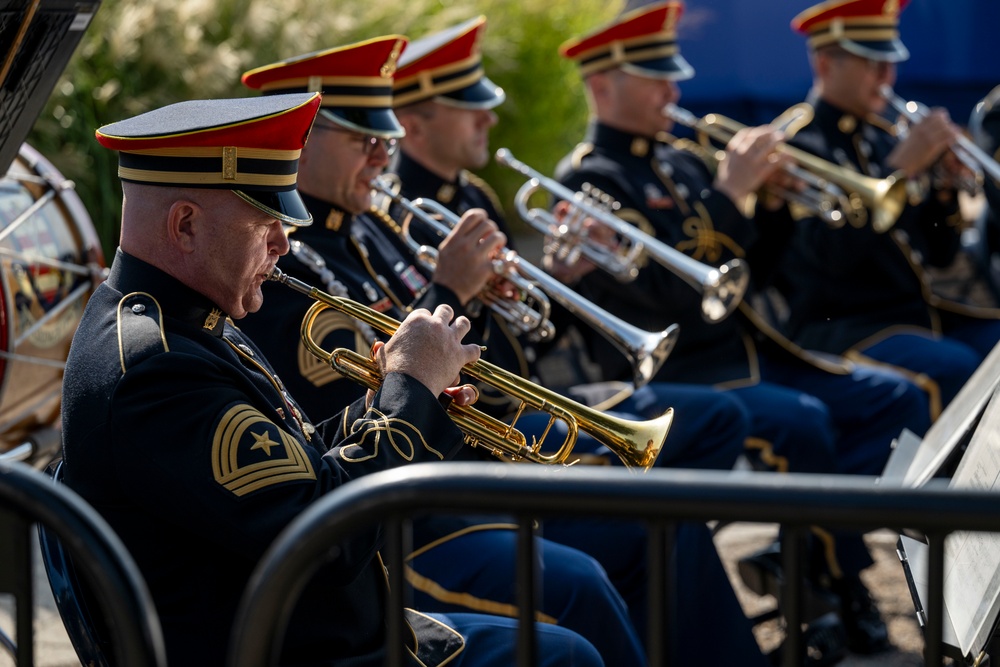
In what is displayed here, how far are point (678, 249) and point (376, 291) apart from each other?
1605 millimetres

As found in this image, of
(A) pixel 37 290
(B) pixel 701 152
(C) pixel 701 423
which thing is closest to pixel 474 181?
(C) pixel 701 423

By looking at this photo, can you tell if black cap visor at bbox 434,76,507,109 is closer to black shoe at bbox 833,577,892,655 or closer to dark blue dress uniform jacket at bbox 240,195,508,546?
dark blue dress uniform jacket at bbox 240,195,508,546

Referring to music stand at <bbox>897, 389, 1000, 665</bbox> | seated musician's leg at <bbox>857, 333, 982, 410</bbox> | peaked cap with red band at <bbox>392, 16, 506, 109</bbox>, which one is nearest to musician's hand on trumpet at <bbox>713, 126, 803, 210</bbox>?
seated musician's leg at <bbox>857, 333, 982, 410</bbox>

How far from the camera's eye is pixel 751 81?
8828mm

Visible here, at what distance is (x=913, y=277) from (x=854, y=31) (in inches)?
40.4

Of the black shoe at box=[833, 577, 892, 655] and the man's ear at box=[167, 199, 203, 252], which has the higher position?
the man's ear at box=[167, 199, 203, 252]

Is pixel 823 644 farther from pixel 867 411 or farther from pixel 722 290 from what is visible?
pixel 722 290

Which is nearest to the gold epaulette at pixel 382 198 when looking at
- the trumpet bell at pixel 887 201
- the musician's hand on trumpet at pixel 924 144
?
the trumpet bell at pixel 887 201

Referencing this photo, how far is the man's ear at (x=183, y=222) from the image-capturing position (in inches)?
82.3

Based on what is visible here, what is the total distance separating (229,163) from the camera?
2.09 meters

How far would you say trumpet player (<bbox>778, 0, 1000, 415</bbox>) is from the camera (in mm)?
4875

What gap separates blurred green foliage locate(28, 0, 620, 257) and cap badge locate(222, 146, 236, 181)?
8.73 feet

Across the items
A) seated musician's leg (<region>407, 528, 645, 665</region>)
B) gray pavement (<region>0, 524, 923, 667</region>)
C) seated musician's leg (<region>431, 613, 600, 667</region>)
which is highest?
seated musician's leg (<region>431, 613, 600, 667</region>)

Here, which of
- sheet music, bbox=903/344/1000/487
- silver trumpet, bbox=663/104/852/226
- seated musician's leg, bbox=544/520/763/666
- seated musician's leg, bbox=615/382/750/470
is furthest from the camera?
silver trumpet, bbox=663/104/852/226
